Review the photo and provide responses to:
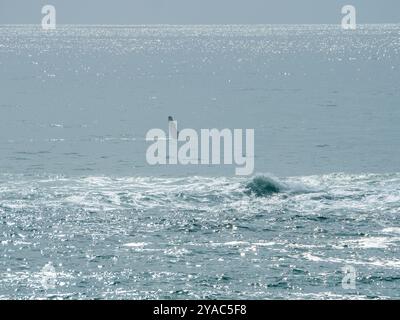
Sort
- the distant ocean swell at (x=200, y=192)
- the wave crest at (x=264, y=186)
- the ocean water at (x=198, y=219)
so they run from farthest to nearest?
the wave crest at (x=264, y=186), the distant ocean swell at (x=200, y=192), the ocean water at (x=198, y=219)

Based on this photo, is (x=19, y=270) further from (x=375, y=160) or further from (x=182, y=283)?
(x=375, y=160)

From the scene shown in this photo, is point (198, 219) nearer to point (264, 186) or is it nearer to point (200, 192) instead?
point (200, 192)

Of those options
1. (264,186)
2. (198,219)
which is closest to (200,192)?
(264,186)

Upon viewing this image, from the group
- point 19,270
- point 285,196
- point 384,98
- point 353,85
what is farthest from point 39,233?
point 353,85

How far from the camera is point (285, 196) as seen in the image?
63.9 m

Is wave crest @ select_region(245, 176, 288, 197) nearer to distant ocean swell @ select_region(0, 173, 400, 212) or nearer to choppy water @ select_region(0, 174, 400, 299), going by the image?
distant ocean swell @ select_region(0, 173, 400, 212)

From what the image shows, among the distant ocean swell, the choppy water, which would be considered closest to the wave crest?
the distant ocean swell

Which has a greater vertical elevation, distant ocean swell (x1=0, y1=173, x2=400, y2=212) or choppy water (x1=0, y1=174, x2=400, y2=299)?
distant ocean swell (x1=0, y1=173, x2=400, y2=212)

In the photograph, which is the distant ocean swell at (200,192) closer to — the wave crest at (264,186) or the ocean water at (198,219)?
the wave crest at (264,186)

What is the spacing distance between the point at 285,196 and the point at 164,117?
70.6 metres

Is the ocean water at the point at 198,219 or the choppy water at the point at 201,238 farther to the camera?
the ocean water at the point at 198,219

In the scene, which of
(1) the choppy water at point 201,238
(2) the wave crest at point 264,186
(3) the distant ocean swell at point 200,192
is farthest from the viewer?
(2) the wave crest at point 264,186

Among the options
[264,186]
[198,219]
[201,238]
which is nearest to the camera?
[201,238]

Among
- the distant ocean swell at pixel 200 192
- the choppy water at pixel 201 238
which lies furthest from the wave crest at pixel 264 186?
the choppy water at pixel 201 238
